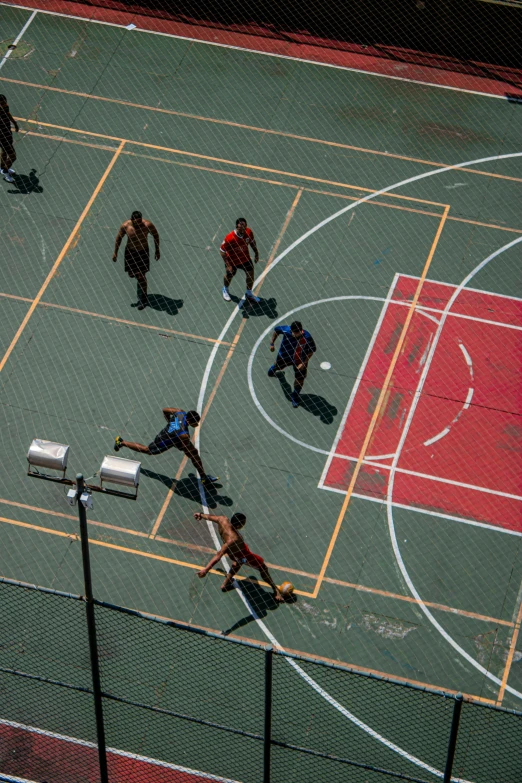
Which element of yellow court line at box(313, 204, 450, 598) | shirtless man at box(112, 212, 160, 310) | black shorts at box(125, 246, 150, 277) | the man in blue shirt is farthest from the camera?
black shorts at box(125, 246, 150, 277)

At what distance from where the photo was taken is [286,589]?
19812 millimetres

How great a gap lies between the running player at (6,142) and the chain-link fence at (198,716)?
9.29 meters

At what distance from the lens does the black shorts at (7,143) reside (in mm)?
25191

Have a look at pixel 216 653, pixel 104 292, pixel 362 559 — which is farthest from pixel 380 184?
pixel 216 653

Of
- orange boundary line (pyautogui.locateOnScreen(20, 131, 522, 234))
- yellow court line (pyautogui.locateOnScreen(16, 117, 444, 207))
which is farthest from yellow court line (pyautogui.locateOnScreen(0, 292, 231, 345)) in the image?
yellow court line (pyautogui.locateOnScreen(16, 117, 444, 207))

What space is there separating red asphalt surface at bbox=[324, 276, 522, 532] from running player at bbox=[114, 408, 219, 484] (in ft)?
7.15

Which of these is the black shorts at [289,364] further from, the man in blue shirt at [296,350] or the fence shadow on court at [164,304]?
the fence shadow on court at [164,304]

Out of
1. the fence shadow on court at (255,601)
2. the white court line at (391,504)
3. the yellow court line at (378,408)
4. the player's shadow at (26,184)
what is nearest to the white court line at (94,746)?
the fence shadow on court at (255,601)

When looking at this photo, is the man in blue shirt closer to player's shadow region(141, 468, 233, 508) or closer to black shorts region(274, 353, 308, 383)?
black shorts region(274, 353, 308, 383)

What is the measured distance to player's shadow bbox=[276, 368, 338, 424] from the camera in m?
22.3

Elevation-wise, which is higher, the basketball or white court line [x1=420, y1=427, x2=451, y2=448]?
white court line [x1=420, y1=427, x2=451, y2=448]

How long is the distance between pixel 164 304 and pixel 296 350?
3277mm

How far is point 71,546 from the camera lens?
20.6 meters

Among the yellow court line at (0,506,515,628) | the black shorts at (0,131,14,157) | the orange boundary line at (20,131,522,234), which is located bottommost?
the yellow court line at (0,506,515,628)
